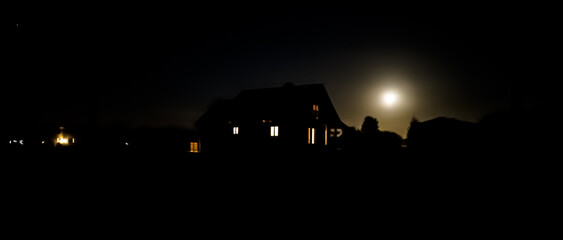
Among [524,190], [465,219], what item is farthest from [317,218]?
[524,190]

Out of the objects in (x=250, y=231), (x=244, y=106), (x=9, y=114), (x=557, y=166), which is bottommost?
(x=250, y=231)

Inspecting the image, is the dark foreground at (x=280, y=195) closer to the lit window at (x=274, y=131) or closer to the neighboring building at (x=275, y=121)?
the neighboring building at (x=275, y=121)

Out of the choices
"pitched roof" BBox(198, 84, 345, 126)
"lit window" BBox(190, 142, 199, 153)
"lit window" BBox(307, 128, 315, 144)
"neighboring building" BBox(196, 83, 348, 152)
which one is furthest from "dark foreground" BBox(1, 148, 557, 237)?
"lit window" BBox(190, 142, 199, 153)

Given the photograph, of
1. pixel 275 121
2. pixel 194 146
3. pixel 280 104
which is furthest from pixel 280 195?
pixel 194 146

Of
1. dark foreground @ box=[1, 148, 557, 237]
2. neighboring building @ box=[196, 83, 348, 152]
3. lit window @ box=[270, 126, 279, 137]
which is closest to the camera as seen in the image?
dark foreground @ box=[1, 148, 557, 237]

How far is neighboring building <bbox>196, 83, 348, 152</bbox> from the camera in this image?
2389 cm

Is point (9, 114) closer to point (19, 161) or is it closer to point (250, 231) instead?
point (19, 161)

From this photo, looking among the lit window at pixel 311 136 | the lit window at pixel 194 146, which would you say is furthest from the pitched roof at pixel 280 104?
the lit window at pixel 194 146

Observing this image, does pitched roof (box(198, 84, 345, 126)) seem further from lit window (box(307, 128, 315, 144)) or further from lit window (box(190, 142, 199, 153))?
lit window (box(190, 142, 199, 153))

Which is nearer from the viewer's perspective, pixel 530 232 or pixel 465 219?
pixel 530 232

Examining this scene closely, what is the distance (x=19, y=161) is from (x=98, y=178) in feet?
20.6

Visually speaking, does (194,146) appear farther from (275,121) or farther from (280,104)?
(280,104)

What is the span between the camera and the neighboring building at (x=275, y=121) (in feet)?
78.4

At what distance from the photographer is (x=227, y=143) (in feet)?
87.8
